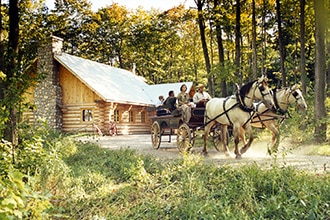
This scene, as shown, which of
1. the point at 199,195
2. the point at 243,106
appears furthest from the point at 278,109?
the point at 199,195

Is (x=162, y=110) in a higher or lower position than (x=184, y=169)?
higher

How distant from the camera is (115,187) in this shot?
592cm

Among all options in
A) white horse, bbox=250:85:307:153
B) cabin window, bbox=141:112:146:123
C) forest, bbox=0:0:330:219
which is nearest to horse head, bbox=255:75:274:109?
white horse, bbox=250:85:307:153

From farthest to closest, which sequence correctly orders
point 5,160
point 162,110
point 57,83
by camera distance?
point 57,83 → point 162,110 → point 5,160

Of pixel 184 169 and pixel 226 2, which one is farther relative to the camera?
pixel 226 2

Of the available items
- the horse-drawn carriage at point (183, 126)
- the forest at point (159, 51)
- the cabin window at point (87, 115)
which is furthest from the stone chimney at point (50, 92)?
the horse-drawn carriage at point (183, 126)

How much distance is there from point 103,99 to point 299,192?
19.2m

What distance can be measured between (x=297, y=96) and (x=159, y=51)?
32087 mm

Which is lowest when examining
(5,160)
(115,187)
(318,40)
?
(115,187)

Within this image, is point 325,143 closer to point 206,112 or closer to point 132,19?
point 206,112

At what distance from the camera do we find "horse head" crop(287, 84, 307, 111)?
9.34 meters

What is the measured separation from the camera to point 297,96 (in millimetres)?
9398

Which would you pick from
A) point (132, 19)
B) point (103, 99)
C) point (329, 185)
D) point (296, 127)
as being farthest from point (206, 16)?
point (132, 19)

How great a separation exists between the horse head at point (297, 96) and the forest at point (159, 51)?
8.00ft
